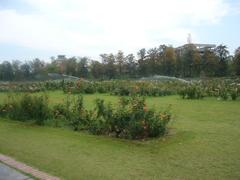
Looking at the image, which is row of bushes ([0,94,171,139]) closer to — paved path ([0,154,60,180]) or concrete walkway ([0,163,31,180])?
paved path ([0,154,60,180])

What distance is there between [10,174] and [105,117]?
124 inches

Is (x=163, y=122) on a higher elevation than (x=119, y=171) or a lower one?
higher

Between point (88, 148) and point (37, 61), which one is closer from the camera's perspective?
point (88, 148)

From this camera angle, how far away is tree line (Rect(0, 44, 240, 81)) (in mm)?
42844

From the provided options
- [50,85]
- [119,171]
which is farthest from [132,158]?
[50,85]

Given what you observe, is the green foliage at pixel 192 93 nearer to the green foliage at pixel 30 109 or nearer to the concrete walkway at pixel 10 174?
the green foliage at pixel 30 109

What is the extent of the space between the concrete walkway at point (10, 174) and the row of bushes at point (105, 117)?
8.58 ft

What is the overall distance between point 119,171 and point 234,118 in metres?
5.12

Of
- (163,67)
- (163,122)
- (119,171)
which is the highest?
(163,67)

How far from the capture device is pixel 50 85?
2950cm

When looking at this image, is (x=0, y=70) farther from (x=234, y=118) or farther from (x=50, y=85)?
(x=234, y=118)

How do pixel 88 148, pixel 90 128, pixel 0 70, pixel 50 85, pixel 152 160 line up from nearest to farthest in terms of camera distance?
pixel 152 160 → pixel 88 148 → pixel 90 128 → pixel 50 85 → pixel 0 70

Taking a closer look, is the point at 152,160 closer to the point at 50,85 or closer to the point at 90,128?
the point at 90,128

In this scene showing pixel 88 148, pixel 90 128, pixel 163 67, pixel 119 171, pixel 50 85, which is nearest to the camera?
pixel 119 171
